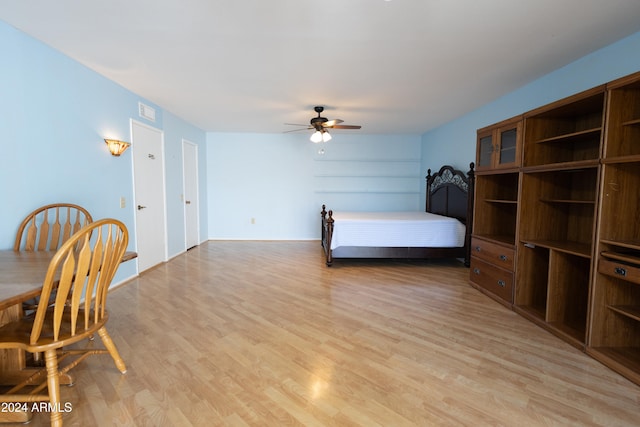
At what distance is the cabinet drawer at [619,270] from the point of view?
1673 mm

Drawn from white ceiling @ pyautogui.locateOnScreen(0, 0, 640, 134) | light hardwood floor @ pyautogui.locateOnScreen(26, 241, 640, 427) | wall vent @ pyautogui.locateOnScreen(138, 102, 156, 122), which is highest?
white ceiling @ pyautogui.locateOnScreen(0, 0, 640, 134)

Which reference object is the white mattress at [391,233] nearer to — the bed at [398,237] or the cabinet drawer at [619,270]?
the bed at [398,237]

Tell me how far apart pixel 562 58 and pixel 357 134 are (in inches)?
146

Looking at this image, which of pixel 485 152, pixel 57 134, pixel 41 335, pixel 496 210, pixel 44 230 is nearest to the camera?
pixel 41 335

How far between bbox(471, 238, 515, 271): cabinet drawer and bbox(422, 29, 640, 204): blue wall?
1533mm

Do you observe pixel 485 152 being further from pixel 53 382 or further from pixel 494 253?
pixel 53 382

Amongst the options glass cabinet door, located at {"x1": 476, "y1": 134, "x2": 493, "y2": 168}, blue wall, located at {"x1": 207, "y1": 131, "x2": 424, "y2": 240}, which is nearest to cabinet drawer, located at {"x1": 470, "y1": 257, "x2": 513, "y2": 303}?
glass cabinet door, located at {"x1": 476, "y1": 134, "x2": 493, "y2": 168}

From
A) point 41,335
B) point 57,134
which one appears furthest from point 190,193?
point 41,335

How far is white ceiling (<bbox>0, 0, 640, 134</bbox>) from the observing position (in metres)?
1.86

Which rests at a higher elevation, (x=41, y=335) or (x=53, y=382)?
(x=41, y=335)

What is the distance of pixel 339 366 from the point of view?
1.83 m

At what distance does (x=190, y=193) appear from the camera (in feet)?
17.6

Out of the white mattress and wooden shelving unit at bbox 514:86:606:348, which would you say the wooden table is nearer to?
the white mattress

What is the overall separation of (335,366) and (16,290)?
164 cm
